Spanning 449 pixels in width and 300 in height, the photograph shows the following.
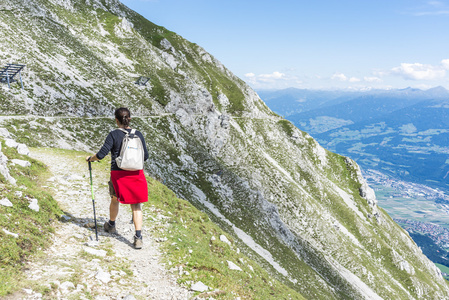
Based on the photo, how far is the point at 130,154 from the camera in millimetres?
9289

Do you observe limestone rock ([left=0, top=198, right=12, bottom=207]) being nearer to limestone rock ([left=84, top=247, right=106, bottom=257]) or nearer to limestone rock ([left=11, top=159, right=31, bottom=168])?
limestone rock ([left=84, top=247, right=106, bottom=257])

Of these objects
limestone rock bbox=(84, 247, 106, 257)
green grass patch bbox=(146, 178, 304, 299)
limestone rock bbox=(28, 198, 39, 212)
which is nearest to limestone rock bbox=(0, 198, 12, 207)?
limestone rock bbox=(28, 198, 39, 212)

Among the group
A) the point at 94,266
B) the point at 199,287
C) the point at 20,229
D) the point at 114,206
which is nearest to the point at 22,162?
the point at 20,229

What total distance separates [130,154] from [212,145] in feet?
270

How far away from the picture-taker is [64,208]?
488 inches

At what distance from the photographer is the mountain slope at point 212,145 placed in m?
52.1

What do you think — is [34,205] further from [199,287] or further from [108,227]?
[199,287]

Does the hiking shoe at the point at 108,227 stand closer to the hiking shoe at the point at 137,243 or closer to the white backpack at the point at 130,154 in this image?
the hiking shoe at the point at 137,243

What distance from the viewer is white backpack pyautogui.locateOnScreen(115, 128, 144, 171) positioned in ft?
30.3

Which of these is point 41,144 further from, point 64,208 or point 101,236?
point 101,236

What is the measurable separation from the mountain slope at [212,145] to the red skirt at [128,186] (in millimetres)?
32973

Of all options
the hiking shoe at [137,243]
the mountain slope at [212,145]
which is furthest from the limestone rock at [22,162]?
the mountain slope at [212,145]

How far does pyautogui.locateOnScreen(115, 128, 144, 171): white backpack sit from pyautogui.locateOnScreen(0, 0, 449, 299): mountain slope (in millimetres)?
33456

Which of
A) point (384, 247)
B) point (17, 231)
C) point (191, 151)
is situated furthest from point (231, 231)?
point (384, 247)
